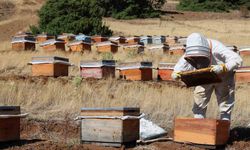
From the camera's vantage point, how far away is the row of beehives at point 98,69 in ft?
53.0

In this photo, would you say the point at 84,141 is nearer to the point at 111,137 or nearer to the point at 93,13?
the point at 111,137

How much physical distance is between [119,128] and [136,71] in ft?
27.5

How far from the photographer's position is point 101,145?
8.76m

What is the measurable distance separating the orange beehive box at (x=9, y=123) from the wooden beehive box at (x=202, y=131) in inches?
104

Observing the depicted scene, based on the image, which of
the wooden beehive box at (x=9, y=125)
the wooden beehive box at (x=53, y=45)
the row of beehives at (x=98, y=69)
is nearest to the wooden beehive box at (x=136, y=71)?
the row of beehives at (x=98, y=69)

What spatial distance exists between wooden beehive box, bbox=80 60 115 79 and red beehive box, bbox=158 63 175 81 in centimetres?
191

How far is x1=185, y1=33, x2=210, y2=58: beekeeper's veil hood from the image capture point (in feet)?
26.7

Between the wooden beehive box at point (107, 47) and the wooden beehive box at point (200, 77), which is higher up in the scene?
the wooden beehive box at point (200, 77)

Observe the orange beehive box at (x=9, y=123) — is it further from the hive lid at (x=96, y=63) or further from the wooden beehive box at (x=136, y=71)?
the wooden beehive box at (x=136, y=71)

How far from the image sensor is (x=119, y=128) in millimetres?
8461

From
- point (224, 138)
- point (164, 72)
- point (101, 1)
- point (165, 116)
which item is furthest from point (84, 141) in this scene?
point (101, 1)

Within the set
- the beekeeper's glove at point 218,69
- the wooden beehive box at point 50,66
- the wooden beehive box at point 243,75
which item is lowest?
the wooden beehive box at point 243,75

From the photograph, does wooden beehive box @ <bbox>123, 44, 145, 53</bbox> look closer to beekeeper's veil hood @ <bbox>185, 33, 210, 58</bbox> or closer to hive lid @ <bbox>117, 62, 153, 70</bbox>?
hive lid @ <bbox>117, 62, 153, 70</bbox>

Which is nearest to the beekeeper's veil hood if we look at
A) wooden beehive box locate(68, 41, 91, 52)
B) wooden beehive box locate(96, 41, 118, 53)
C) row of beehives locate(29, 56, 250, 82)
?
row of beehives locate(29, 56, 250, 82)
